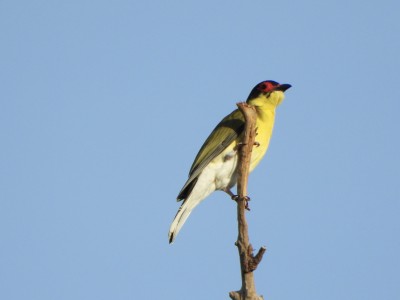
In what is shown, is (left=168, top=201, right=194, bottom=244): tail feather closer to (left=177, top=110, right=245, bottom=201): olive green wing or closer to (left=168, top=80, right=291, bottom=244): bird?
(left=168, top=80, right=291, bottom=244): bird

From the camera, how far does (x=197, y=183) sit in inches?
353

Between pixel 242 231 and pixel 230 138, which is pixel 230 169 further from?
pixel 242 231

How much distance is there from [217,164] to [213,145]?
269mm

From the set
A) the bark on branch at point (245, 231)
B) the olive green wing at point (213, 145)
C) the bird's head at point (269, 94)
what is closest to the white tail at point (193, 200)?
the olive green wing at point (213, 145)

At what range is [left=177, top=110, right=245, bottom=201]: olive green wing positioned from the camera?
8891mm

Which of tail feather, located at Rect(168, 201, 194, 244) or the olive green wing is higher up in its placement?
the olive green wing

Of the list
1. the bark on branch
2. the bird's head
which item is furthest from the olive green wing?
the bark on branch

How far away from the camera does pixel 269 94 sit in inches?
385

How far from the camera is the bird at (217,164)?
8.88 metres

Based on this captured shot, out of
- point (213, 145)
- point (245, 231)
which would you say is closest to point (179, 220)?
point (213, 145)

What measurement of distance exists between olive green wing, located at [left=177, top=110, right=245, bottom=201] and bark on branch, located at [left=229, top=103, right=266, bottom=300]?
93 centimetres

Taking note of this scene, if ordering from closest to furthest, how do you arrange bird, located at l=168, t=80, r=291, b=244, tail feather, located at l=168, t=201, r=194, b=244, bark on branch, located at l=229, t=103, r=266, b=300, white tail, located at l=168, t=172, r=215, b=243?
bark on branch, located at l=229, t=103, r=266, b=300 → tail feather, located at l=168, t=201, r=194, b=244 → white tail, located at l=168, t=172, r=215, b=243 → bird, located at l=168, t=80, r=291, b=244

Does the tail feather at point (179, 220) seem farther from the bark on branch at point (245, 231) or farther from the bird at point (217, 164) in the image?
the bark on branch at point (245, 231)

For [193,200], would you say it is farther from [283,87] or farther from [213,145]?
[283,87]
